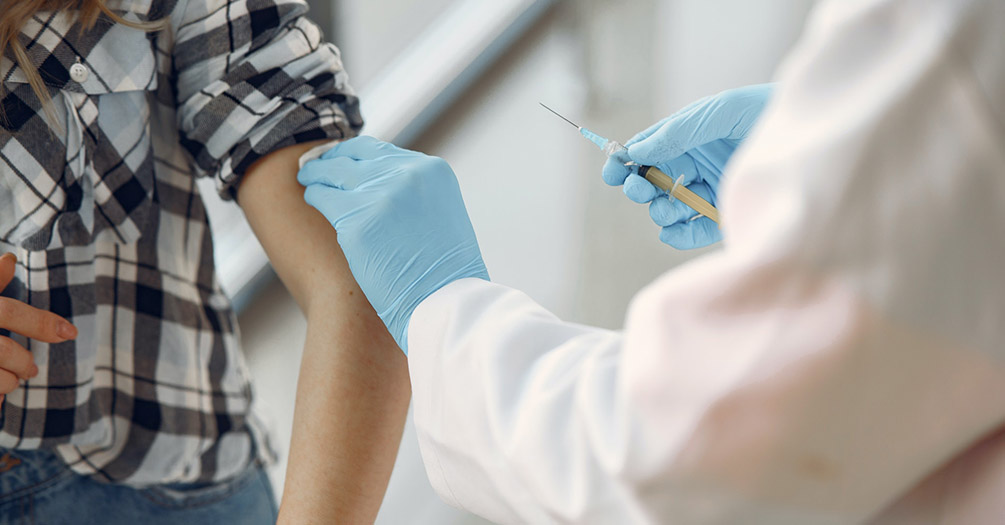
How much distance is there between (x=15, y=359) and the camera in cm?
83

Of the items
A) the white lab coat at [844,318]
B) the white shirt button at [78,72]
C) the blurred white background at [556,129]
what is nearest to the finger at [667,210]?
the white lab coat at [844,318]

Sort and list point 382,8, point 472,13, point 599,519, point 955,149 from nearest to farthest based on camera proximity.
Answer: point 955,149
point 599,519
point 382,8
point 472,13

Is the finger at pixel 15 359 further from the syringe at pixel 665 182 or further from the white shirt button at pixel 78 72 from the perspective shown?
the syringe at pixel 665 182

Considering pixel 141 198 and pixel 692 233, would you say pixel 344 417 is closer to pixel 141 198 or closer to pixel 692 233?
pixel 141 198

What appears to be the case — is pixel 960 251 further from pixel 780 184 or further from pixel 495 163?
pixel 495 163

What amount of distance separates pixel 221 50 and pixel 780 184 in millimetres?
676

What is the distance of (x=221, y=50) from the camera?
0.90 metres

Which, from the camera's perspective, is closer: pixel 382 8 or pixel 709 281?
pixel 709 281

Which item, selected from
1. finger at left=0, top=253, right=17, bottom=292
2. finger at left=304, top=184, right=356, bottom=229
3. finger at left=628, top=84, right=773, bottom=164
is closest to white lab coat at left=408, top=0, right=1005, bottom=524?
finger at left=304, top=184, right=356, bottom=229

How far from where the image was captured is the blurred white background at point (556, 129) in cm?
220

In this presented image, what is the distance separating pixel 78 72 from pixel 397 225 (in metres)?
0.36

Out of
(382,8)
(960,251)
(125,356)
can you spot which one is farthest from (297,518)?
(382,8)

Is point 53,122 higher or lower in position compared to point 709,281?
lower

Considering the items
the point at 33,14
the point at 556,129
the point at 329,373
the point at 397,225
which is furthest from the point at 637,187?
the point at 556,129
